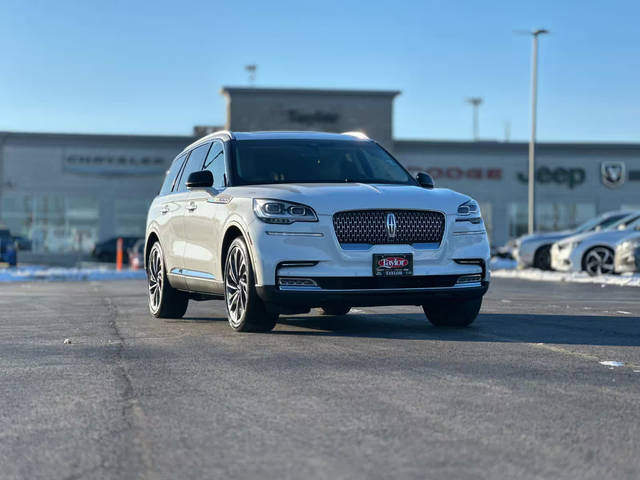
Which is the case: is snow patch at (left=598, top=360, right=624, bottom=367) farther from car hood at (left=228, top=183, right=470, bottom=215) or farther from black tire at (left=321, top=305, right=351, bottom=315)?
black tire at (left=321, top=305, right=351, bottom=315)

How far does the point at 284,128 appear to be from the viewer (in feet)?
220

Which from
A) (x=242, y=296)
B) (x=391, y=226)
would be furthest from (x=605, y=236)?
(x=242, y=296)

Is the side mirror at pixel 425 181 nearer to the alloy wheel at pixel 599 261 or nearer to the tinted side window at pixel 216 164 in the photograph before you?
the tinted side window at pixel 216 164

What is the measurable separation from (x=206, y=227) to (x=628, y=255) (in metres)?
11.6

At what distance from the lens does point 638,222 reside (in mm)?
21328

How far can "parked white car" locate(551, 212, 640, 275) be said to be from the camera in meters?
20.5

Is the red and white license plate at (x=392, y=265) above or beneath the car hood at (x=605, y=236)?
above

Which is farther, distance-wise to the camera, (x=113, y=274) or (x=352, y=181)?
(x=113, y=274)

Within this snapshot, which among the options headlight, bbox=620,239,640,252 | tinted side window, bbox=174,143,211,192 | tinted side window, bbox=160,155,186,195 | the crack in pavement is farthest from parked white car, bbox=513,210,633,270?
the crack in pavement

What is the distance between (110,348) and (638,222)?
1554 centimetres

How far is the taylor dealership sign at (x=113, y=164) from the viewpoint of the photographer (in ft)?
211

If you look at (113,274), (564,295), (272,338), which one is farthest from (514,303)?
(113,274)

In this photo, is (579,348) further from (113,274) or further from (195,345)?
(113,274)

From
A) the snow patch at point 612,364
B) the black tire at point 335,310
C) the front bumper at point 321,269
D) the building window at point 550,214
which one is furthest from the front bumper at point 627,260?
the building window at point 550,214
